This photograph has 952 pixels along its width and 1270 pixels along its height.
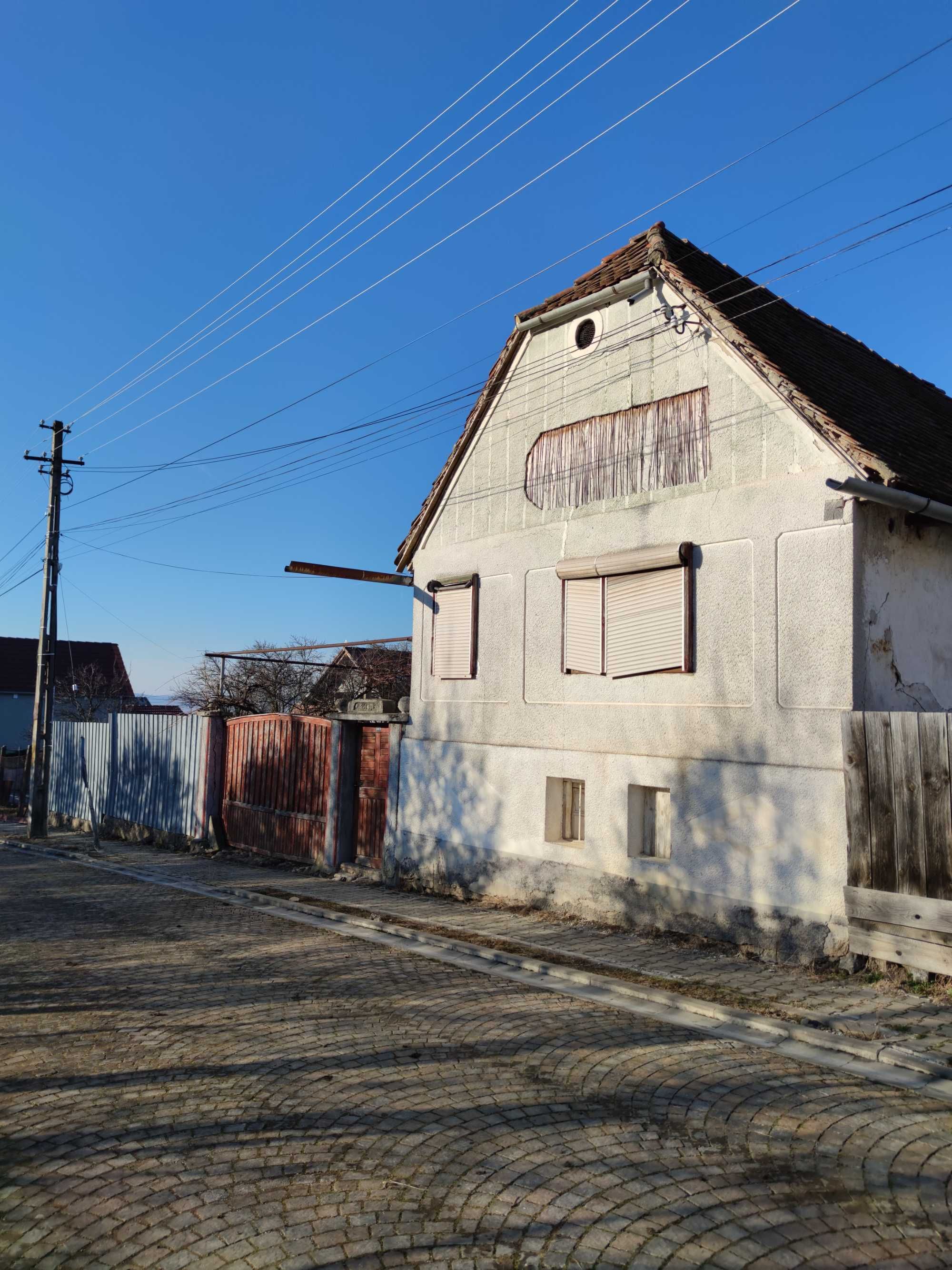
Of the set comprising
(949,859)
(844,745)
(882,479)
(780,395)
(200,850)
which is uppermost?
(780,395)

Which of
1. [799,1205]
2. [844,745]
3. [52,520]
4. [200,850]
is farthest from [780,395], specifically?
[52,520]

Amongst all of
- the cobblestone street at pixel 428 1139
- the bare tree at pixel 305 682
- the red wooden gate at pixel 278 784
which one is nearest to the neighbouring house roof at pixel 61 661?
the bare tree at pixel 305 682

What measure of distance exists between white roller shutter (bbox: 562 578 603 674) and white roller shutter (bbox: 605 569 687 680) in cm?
14

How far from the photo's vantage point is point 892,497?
27.8ft

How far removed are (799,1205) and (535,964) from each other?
4.78 metres

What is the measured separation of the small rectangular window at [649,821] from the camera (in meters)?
10.5

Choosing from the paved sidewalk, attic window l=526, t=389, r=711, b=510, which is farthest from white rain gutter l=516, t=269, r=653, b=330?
the paved sidewalk

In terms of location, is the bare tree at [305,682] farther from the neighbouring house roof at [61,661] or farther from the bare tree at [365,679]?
the neighbouring house roof at [61,661]

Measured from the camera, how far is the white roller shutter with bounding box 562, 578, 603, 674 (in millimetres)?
11195

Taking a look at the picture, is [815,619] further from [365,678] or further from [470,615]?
[365,678]

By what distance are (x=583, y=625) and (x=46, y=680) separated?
16065mm

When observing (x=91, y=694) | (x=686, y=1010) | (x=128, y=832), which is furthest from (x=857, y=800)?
(x=91, y=694)

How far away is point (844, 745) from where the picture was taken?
8.47 m

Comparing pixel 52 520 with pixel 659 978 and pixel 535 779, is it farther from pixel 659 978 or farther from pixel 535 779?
pixel 659 978
